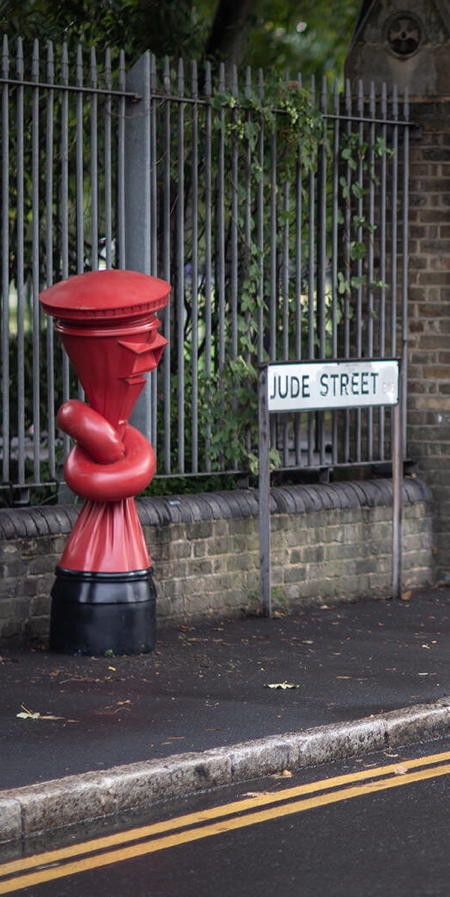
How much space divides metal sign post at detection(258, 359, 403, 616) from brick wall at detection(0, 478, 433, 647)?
255mm

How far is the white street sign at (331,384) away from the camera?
9875 millimetres

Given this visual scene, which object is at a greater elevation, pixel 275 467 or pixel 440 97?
pixel 440 97

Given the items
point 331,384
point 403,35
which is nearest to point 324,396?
point 331,384

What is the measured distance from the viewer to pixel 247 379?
10.2 metres

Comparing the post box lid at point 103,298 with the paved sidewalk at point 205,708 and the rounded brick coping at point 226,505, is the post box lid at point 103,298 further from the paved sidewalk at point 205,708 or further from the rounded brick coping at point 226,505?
the paved sidewalk at point 205,708

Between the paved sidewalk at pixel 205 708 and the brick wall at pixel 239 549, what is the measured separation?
0.30m

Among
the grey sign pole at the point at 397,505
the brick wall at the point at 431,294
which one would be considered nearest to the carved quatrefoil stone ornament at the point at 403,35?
the brick wall at the point at 431,294

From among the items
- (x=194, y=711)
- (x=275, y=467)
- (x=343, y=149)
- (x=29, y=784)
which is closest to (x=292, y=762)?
(x=194, y=711)

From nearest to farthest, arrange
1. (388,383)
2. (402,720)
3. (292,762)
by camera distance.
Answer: (292,762) → (402,720) → (388,383)

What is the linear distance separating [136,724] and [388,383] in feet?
14.9

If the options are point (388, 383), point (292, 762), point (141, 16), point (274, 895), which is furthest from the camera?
point (141, 16)

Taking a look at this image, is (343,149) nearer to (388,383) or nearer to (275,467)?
(388,383)

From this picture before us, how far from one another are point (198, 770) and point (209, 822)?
42 centimetres

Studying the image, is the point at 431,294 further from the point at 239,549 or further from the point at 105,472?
the point at 105,472
